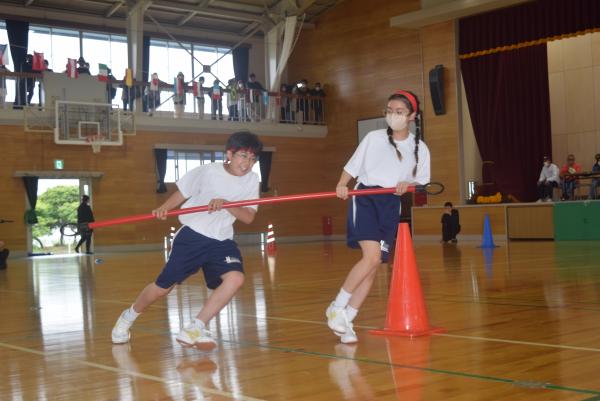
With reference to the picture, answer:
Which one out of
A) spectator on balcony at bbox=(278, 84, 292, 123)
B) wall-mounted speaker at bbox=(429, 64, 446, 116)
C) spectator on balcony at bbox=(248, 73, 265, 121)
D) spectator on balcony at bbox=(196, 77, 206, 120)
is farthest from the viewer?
spectator on balcony at bbox=(278, 84, 292, 123)

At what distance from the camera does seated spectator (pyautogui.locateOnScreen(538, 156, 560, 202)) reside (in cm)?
2409

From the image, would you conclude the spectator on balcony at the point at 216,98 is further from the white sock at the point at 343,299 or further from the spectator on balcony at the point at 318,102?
the white sock at the point at 343,299

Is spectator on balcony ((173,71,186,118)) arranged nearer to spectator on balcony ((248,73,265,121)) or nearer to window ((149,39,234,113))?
window ((149,39,234,113))

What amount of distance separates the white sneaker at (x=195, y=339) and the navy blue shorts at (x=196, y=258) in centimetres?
33

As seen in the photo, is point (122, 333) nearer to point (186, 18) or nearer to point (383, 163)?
point (383, 163)

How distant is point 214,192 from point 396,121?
4.19 feet

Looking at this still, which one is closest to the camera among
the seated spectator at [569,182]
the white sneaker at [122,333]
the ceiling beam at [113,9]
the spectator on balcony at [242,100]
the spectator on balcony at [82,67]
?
the white sneaker at [122,333]

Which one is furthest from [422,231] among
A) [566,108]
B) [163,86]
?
[163,86]

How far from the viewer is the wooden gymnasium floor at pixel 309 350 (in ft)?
12.3

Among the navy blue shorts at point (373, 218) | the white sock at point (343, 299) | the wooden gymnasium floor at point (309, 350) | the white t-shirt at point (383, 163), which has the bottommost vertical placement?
the wooden gymnasium floor at point (309, 350)

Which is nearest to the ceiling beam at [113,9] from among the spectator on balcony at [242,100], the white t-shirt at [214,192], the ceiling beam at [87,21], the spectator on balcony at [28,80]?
the ceiling beam at [87,21]

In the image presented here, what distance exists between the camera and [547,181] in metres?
24.2

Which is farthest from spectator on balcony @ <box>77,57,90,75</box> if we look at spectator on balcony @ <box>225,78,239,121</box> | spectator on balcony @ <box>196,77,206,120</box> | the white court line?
the white court line

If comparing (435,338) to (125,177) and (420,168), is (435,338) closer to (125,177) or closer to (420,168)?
(420,168)
